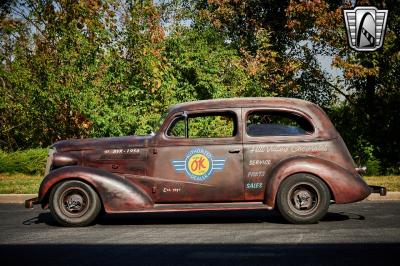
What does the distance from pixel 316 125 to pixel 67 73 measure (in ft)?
36.8

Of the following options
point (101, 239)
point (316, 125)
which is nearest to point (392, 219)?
point (316, 125)

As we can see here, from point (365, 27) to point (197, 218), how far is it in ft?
40.3

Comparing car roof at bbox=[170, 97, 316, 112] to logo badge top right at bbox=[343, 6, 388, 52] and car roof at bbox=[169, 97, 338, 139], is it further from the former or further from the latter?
logo badge top right at bbox=[343, 6, 388, 52]

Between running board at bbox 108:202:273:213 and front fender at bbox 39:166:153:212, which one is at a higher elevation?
front fender at bbox 39:166:153:212

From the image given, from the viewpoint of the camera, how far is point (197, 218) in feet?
28.5

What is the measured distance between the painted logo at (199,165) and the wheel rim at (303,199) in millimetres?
1090

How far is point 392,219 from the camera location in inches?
315

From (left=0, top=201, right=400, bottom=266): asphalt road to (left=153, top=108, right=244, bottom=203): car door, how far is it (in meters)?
0.45

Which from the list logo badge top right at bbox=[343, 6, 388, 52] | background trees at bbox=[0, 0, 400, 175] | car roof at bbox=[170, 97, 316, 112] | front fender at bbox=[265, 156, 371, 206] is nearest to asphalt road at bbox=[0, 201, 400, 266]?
front fender at bbox=[265, 156, 371, 206]

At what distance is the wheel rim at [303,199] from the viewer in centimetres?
765

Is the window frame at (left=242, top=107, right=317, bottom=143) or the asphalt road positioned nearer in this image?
the asphalt road

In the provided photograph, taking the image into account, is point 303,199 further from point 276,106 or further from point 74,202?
point 74,202

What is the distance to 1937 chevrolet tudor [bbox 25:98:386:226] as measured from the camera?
7633mm

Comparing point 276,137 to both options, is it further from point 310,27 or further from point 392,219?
point 310,27
